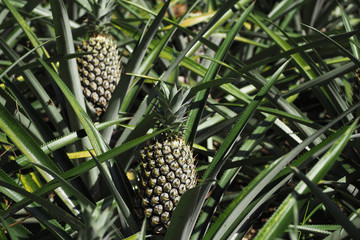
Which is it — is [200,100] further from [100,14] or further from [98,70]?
[100,14]

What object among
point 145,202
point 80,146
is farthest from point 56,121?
point 145,202

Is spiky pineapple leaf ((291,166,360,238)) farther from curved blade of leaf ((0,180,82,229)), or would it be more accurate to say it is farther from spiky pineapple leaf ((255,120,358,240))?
curved blade of leaf ((0,180,82,229))

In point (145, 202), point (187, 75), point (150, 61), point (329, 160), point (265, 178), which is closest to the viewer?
point (329, 160)

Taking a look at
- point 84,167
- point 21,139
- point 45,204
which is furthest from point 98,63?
point 45,204

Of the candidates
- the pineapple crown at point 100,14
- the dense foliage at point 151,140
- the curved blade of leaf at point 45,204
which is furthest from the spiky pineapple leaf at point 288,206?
the pineapple crown at point 100,14

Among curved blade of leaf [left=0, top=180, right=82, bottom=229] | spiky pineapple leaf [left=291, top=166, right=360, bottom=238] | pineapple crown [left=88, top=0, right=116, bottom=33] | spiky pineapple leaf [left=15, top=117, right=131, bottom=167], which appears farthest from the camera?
pineapple crown [left=88, top=0, right=116, bottom=33]

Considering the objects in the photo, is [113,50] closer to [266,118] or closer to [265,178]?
[266,118]

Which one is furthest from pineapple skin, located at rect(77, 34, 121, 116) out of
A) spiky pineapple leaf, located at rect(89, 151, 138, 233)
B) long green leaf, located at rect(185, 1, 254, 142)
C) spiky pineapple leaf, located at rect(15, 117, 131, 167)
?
spiky pineapple leaf, located at rect(89, 151, 138, 233)
